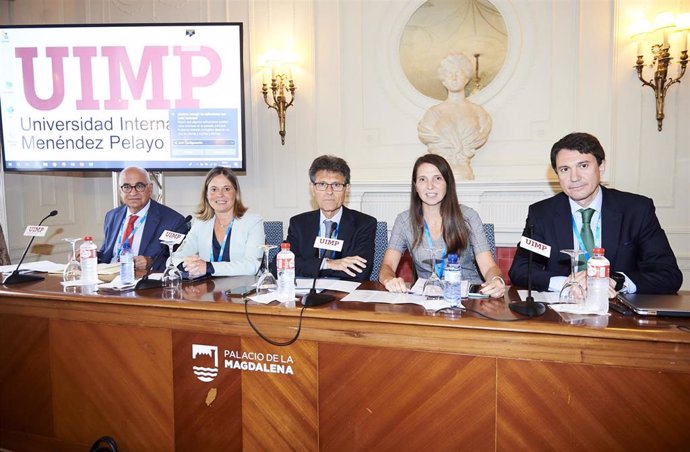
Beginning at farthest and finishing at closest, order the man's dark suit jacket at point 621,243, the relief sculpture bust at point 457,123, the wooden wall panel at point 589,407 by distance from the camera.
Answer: the relief sculpture bust at point 457,123 < the man's dark suit jacket at point 621,243 < the wooden wall panel at point 589,407

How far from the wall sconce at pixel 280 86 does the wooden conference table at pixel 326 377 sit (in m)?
2.41

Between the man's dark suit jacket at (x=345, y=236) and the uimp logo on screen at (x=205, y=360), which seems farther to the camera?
the man's dark suit jacket at (x=345, y=236)

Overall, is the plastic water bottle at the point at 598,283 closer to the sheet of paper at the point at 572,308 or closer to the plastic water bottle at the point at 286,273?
the sheet of paper at the point at 572,308

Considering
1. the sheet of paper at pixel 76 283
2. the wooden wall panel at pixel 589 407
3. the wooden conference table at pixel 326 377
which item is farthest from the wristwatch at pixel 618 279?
the sheet of paper at pixel 76 283

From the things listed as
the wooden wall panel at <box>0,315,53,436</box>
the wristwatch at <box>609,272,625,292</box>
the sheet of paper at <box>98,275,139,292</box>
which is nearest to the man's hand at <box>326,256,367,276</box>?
the sheet of paper at <box>98,275,139,292</box>

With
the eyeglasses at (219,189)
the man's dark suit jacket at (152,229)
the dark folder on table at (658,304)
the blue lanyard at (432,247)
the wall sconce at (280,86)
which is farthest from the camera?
the wall sconce at (280,86)

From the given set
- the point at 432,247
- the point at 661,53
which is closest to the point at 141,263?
the point at 432,247

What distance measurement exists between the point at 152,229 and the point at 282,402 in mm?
1735

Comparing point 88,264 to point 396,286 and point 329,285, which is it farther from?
point 396,286

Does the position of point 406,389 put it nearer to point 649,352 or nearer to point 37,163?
point 649,352

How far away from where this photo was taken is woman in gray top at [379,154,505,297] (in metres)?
2.25

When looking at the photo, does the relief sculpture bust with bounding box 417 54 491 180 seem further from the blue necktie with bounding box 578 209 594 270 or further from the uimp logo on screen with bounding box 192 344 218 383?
the uimp logo on screen with bounding box 192 344 218 383

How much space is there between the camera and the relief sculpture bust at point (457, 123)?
379cm

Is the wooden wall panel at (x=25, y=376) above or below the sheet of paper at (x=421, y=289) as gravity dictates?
below
